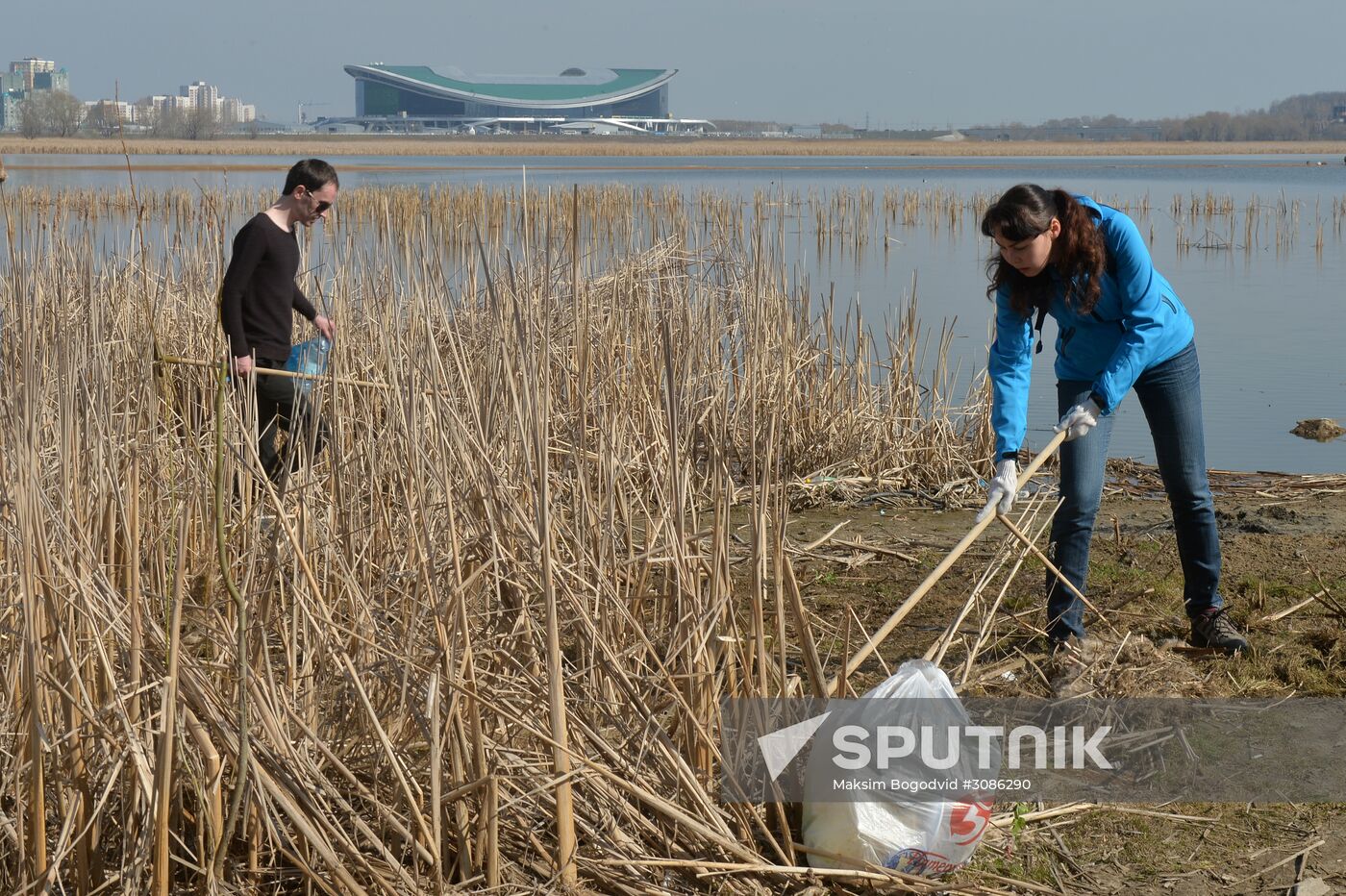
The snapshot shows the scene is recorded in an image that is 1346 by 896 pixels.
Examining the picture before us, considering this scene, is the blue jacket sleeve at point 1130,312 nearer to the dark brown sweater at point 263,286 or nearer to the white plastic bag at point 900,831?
the white plastic bag at point 900,831

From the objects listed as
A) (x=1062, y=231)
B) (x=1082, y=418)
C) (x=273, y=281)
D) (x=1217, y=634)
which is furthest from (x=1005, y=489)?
(x=273, y=281)

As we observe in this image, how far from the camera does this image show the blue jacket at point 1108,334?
3178 millimetres

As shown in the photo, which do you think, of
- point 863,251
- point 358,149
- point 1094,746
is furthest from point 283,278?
point 358,149

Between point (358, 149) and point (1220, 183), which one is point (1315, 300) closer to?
point (1220, 183)

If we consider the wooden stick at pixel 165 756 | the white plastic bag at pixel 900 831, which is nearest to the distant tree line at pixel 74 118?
the wooden stick at pixel 165 756

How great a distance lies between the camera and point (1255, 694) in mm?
3266

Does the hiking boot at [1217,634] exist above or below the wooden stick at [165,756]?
below

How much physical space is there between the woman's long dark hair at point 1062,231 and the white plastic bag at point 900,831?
1.23m

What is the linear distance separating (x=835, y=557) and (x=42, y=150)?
43769mm

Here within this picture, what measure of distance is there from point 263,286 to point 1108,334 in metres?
2.71

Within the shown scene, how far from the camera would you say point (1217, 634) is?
3.48 m

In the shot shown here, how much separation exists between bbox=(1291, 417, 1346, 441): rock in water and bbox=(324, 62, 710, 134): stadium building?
96.4 m

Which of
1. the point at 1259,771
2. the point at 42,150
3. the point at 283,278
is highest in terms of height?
the point at 42,150

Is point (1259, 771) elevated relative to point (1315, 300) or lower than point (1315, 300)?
lower
